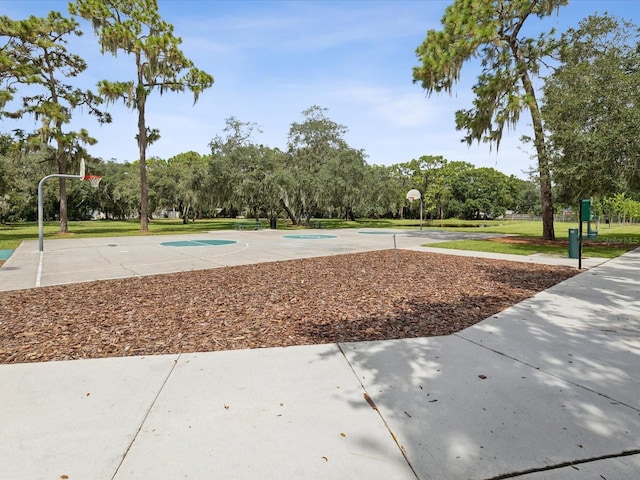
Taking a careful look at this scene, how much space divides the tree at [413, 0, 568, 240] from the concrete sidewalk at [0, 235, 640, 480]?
12793mm

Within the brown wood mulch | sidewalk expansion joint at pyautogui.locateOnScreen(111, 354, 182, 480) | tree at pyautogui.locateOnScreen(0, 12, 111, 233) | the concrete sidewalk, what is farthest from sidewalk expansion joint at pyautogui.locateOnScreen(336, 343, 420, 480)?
tree at pyautogui.locateOnScreen(0, 12, 111, 233)

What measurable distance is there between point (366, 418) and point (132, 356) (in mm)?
2371

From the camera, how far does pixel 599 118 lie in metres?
10.6

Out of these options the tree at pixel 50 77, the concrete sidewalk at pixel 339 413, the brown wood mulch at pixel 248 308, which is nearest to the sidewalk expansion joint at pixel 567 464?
the concrete sidewalk at pixel 339 413

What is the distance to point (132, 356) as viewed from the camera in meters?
3.37

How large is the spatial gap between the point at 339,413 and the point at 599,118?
41.5 feet

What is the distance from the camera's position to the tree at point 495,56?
14.3 metres

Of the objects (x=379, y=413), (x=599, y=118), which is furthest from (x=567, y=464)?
(x=599, y=118)

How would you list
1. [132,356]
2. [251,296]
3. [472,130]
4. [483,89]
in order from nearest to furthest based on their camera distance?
[132,356]
[251,296]
[483,89]
[472,130]

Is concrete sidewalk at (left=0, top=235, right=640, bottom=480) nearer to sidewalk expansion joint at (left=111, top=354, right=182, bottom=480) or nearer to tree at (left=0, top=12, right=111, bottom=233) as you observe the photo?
sidewalk expansion joint at (left=111, top=354, right=182, bottom=480)

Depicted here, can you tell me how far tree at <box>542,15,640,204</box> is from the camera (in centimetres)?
980

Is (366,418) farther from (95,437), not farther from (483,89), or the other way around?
(483,89)

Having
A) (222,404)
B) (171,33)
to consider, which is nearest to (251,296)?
(222,404)

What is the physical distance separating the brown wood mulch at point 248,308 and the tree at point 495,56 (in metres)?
9.08
